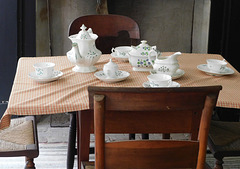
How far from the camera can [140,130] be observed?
147 centimetres

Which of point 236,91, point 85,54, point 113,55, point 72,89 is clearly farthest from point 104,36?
point 236,91

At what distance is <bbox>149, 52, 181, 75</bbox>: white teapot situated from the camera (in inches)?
71.6

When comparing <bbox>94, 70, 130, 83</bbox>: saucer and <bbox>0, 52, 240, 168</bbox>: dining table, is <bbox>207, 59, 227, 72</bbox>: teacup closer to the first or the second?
<bbox>0, 52, 240, 168</bbox>: dining table

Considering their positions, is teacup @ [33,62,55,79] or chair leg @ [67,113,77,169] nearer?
teacup @ [33,62,55,79]

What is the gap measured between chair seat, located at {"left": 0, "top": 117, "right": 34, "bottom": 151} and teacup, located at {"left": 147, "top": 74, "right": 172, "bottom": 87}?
592mm

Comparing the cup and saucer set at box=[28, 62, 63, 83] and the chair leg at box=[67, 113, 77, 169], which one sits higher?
the cup and saucer set at box=[28, 62, 63, 83]

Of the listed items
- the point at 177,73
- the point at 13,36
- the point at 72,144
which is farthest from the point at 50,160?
the point at 177,73

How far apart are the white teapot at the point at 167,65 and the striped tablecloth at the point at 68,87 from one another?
56 millimetres

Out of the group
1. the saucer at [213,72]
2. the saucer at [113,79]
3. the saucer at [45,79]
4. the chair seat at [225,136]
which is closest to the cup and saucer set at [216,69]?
the saucer at [213,72]

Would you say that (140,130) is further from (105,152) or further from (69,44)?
(69,44)

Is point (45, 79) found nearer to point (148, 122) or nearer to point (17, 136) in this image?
point (17, 136)

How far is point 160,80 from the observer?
1647 mm

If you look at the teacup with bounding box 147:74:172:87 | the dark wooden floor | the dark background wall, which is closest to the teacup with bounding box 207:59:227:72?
the teacup with bounding box 147:74:172:87

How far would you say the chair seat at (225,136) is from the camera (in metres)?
1.78
